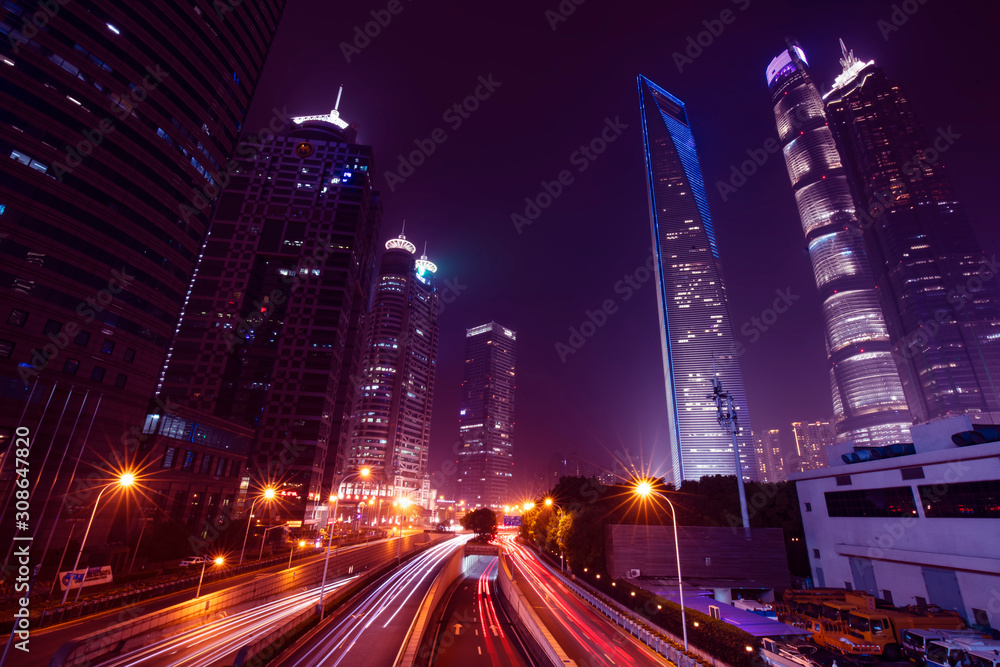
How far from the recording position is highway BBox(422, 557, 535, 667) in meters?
37.2

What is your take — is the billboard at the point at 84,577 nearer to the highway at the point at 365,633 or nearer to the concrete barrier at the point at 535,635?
the highway at the point at 365,633

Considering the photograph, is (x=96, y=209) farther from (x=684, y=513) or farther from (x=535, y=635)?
(x=684, y=513)

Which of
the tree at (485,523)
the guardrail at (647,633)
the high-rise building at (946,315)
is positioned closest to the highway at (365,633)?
the guardrail at (647,633)

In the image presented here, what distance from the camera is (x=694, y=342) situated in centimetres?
17412

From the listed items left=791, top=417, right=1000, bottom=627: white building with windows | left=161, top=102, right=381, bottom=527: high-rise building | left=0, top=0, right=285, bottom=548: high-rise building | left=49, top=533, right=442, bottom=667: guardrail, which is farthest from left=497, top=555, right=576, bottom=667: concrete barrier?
left=161, top=102, right=381, bottom=527: high-rise building

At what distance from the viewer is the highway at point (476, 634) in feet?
122

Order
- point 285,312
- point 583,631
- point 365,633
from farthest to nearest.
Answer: point 285,312 < point 583,631 < point 365,633

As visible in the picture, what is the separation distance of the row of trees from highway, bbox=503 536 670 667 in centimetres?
577

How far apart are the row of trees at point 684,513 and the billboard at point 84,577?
47.0 m

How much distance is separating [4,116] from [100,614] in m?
50.4

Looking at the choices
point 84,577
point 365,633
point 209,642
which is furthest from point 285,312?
point 365,633

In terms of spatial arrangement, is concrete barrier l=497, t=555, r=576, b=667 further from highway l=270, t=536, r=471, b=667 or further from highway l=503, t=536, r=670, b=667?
highway l=270, t=536, r=471, b=667

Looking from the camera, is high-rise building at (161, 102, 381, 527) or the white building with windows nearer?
the white building with windows

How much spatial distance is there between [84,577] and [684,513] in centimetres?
6367
